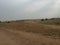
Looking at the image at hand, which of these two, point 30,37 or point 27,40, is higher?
point 27,40

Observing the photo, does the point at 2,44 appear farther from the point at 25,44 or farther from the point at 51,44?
the point at 51,44

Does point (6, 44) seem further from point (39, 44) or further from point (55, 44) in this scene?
point (55, 44)

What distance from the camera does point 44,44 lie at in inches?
584

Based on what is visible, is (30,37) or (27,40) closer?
(27,40)

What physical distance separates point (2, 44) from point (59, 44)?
15.7ft

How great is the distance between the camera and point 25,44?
14.8m

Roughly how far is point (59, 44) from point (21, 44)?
3217mm

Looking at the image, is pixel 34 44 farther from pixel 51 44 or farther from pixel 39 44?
pixel 51 44

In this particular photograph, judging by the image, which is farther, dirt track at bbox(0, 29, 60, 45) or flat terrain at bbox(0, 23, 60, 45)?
flat terrain at bbox(0, 23, 60, 45)

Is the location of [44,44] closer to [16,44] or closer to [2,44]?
[16,44]

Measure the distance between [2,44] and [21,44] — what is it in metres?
1.63

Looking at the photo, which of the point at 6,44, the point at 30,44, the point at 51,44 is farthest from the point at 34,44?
the point at 6,44

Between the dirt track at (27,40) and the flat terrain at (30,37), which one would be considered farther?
the flat terrain at (30,37)

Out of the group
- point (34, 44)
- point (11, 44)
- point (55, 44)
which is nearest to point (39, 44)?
point (34, 44)
